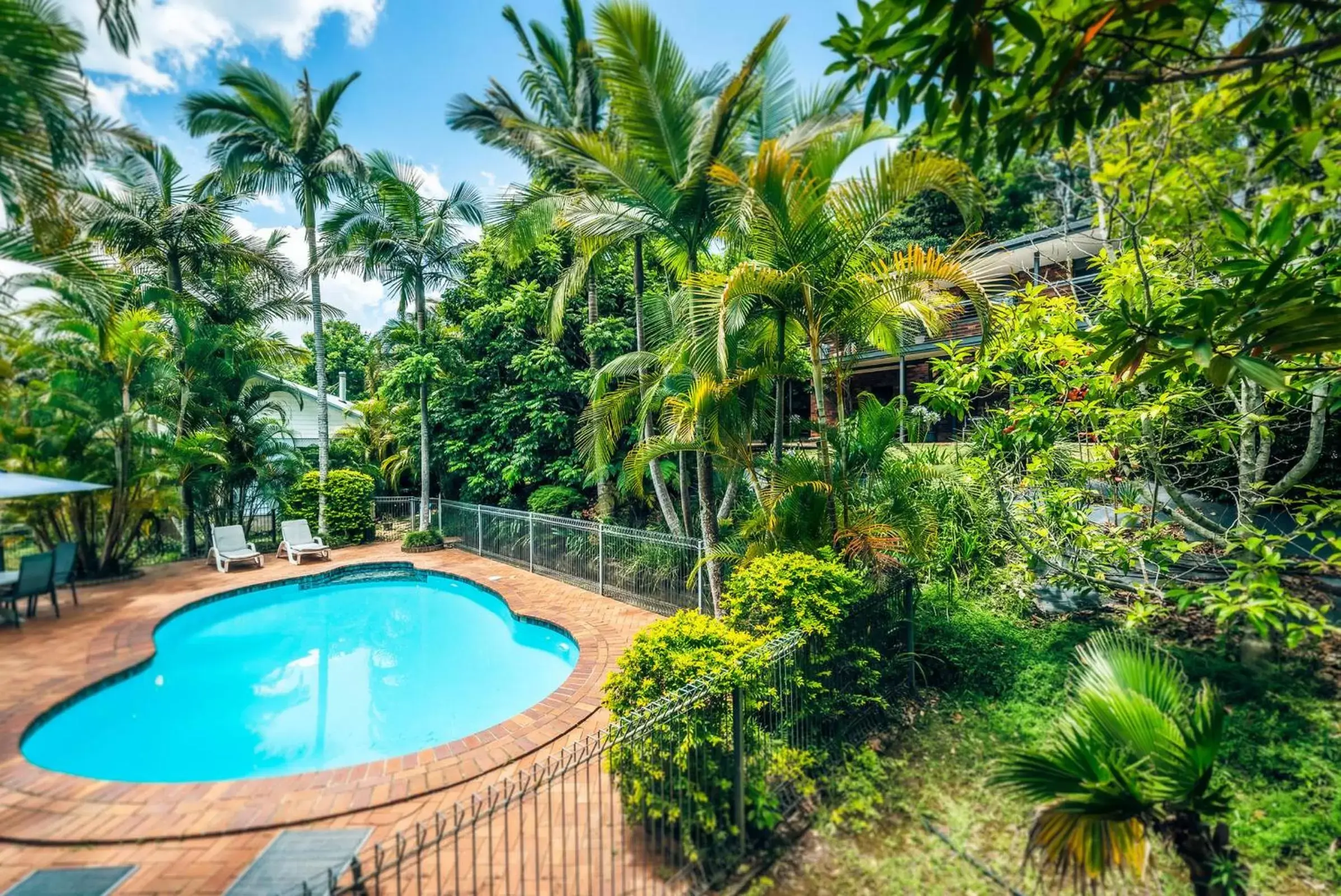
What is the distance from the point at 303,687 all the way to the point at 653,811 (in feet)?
21.5

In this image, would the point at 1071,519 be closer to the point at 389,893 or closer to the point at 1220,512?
the point at 1220,512

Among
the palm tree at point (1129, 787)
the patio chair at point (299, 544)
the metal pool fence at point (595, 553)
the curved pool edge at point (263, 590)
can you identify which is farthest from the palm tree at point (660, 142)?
the patio chair at point (299, 544)

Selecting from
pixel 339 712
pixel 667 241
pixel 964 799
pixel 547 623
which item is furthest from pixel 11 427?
pixel 964 799

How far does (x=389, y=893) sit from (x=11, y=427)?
12516mm

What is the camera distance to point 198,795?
434cm

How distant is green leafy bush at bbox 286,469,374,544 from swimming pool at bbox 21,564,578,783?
10.7 ft

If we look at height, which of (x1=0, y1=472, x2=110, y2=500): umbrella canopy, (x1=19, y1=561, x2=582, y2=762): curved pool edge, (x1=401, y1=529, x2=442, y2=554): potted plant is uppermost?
(x1=0, y1=472, x2=110, y2=500): umbrella canopy

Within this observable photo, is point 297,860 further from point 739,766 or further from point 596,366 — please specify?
point 596,366

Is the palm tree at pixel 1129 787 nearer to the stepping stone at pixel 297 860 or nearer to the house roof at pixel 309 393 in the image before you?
the stepping stone at pixel 297 860

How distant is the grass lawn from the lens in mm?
3451

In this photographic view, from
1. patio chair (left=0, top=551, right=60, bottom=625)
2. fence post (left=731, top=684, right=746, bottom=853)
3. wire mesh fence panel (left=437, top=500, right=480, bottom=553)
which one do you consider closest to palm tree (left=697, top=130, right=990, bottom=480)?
fence post (left=731, top=684, right=746, bottom=853)

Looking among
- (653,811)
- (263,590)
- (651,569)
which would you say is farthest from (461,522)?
(653,811)

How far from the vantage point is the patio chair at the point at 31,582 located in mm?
7793

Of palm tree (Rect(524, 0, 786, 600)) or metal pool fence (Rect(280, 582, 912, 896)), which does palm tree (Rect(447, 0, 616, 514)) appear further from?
metal pool fence (Rect(280, 582, 912, 896))
